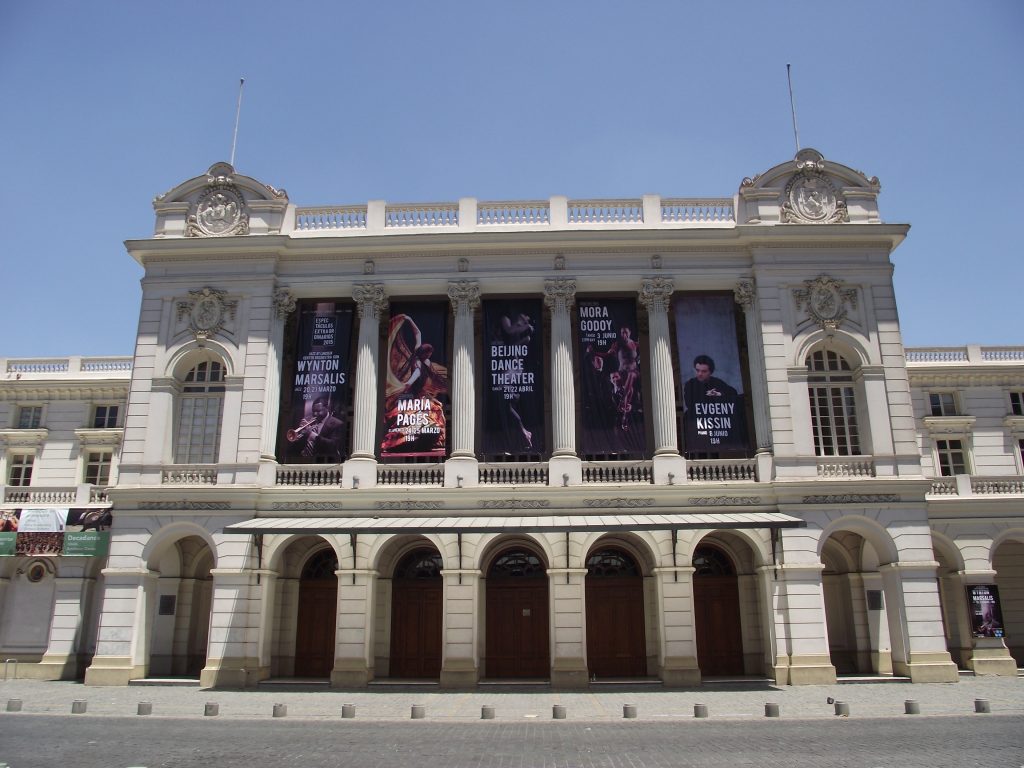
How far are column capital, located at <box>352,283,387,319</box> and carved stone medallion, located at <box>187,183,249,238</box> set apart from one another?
5.09 meters

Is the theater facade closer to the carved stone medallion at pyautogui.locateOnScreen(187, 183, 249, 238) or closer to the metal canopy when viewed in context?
the carved stone medallion at pyautogui.locateOnScreen(187, 183, 249, 238)

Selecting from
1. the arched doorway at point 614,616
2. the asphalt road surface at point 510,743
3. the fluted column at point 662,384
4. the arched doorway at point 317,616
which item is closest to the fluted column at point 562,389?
the fluted column at point 662,384

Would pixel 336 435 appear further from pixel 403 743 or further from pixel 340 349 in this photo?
pixel 403 743

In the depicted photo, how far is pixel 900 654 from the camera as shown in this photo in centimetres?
2584

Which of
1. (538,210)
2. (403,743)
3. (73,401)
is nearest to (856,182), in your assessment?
(538,210)

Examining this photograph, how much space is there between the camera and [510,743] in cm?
1541

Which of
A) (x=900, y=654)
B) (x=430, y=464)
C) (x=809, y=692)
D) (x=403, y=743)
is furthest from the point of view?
(x=430, y=464)

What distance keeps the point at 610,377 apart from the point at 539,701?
11.9 m

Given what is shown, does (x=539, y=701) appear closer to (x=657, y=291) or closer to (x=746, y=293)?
(x=657, y=291)

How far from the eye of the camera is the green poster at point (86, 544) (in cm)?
2984

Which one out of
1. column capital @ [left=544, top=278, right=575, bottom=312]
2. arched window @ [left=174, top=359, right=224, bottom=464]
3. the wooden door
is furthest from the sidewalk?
column capital @ [left=544, top=278, right=575, bottom=312]

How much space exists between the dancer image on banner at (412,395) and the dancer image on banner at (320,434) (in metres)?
1.77

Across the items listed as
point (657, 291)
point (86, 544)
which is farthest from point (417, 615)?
point (657, 291)

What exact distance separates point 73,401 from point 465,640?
888 inches
